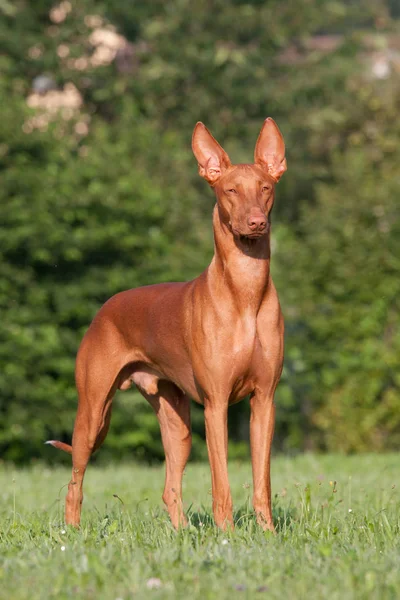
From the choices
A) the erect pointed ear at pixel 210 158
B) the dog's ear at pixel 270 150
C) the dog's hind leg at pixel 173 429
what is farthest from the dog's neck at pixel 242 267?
the dog's hind leg at pixel 173 429

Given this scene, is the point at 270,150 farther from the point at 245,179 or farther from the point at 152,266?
the point at 152,266

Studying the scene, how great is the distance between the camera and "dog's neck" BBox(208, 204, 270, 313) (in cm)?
546

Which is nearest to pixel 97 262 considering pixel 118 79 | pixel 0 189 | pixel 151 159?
pixel 0 189

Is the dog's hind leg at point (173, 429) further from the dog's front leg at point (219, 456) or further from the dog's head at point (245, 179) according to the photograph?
the dog's head at point (245, 179)

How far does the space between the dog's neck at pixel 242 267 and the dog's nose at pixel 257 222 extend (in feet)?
0.95

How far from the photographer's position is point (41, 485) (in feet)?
35.4

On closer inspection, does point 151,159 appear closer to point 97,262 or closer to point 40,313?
point 97,262

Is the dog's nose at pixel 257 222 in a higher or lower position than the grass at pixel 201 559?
higher

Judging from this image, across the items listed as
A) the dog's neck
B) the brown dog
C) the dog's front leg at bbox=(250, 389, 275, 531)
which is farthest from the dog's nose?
the dog's front leg at bbox=(250, 389, 275, 531)

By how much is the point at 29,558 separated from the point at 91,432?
6.44 feet

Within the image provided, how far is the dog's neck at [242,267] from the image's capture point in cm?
546

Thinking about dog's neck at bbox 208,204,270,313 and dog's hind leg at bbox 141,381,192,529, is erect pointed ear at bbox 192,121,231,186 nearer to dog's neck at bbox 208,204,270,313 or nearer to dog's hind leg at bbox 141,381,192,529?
dog's neck at bbox 208,204,270,313

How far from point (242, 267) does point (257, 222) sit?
445mm

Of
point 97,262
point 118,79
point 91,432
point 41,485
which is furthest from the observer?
point 118,79
